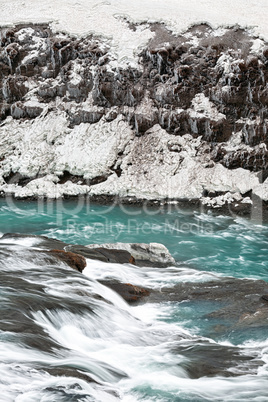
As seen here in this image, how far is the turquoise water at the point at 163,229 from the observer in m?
13.2

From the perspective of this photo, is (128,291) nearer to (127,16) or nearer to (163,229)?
(163,229)

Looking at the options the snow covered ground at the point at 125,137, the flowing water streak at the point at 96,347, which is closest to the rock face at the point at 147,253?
the flowing water streak at the point at 96,347

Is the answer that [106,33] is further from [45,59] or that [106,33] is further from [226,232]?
[226,232]

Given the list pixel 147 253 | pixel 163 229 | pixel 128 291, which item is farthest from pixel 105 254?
pixel 163 229

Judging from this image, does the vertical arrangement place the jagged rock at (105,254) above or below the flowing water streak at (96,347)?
below

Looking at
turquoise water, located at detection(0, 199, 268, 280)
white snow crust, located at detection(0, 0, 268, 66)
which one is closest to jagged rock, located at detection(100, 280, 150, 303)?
turquoise water, located at detection(0, 199, 268, 280)

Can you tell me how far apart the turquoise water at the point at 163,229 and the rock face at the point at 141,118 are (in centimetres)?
172

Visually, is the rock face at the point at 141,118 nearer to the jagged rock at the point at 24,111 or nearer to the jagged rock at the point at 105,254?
the jagged rock at the point at 24,111

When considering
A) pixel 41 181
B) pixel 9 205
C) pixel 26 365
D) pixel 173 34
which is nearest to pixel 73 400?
pixel 26 365

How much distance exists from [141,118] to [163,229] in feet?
29.0

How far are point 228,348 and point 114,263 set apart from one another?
4452mm

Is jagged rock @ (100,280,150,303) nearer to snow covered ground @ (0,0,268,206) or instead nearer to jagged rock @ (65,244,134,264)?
jagged rock @ (65,244,134,264)

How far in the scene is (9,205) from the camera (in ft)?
65.0

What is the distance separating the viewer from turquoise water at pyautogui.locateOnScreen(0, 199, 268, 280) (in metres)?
13.2
